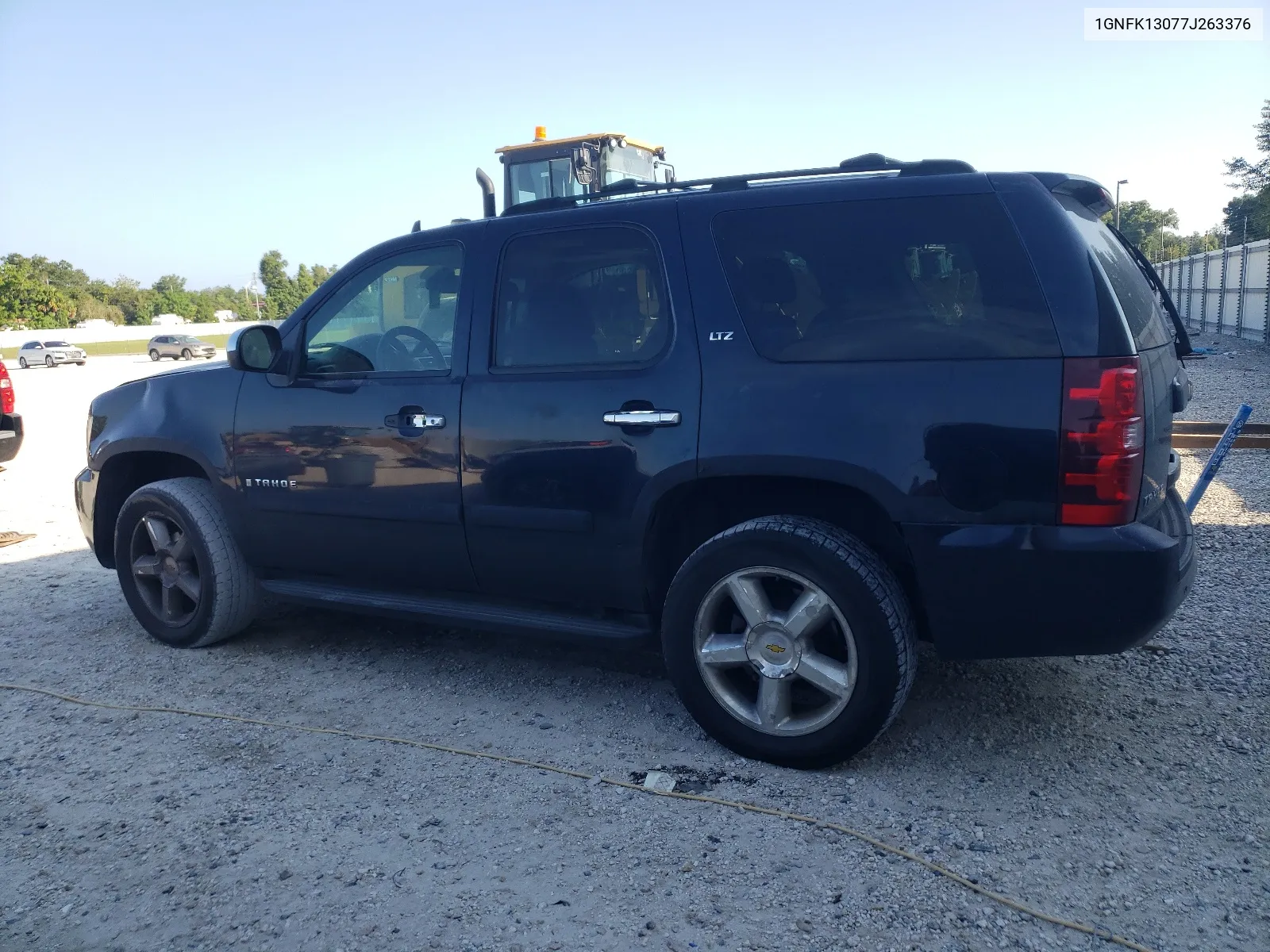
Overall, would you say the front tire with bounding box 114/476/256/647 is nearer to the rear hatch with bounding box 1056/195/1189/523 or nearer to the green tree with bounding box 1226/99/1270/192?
the rear hatch with bounding box 1056/195/1189/523

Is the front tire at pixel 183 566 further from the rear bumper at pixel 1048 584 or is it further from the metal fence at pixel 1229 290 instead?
the metal fence at pixel 1229 290

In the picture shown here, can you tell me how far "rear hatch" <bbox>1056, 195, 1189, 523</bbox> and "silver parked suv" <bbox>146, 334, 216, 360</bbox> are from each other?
45.4m

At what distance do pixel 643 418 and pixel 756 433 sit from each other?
16.2 inches

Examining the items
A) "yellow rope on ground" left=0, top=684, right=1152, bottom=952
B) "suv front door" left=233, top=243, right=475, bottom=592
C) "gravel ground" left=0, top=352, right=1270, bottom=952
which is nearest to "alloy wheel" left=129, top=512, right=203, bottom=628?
"gravel ground" left=0, top=352, right=1270, bottom=952

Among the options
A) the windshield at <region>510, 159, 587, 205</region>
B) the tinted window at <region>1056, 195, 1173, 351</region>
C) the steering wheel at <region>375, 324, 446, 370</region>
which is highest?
the windshield at <region>510, 159, 587, 205</region>

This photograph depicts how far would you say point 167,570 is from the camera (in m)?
4.80

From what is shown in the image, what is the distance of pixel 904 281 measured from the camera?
10.6 feet

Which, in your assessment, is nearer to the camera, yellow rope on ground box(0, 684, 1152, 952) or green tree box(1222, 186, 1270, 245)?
yellow rope on ground box(0, 684, 1152, 952)

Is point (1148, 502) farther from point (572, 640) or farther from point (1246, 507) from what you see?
point (1246, 507)

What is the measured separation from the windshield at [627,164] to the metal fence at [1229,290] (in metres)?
13.6

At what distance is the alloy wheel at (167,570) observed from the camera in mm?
4777

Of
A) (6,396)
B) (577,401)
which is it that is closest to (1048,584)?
(577,401)

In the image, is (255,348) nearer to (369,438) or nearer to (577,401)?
(369,438)

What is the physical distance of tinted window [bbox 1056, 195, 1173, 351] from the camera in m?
3.16
